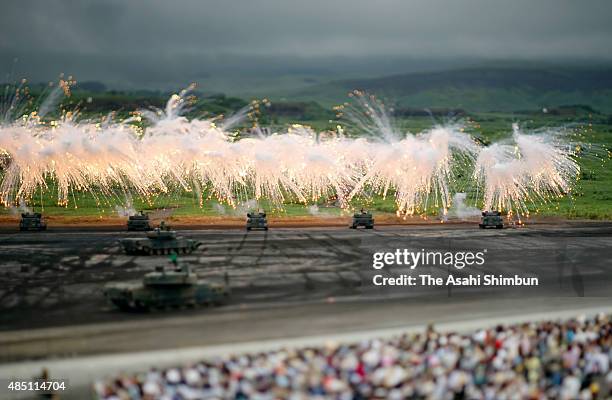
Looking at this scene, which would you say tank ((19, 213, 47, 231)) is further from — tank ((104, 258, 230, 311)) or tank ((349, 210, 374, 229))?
tank ((104, 258, 230, 311))

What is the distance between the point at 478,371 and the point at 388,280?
16.5 metres

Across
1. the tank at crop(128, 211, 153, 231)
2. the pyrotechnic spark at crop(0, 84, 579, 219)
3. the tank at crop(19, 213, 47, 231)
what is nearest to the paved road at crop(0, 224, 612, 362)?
the tank at crop(128, 211, 153, 231)

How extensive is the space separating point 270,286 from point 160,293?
768 cm

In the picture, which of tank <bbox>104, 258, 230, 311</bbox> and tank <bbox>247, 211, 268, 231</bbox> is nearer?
tank <bbox>104, 258, 230, 311</bbox>

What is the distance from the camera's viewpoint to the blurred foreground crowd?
27766mm

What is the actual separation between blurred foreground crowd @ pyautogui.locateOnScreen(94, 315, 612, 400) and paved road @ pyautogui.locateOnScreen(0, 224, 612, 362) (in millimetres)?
3719

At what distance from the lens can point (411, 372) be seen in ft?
96.5

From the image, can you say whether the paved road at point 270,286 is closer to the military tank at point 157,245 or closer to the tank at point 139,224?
the military tank at point 157,245

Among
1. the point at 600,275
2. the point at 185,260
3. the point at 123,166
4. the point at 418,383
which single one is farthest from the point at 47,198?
the point at 418,383

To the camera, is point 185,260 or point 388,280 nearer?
point 388,280

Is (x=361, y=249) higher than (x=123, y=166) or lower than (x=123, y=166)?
lower

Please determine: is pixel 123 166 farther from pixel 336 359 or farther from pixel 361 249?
pixel 336 359

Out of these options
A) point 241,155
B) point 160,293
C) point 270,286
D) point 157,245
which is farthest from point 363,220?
point 160,293

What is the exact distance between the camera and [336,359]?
30.1m
